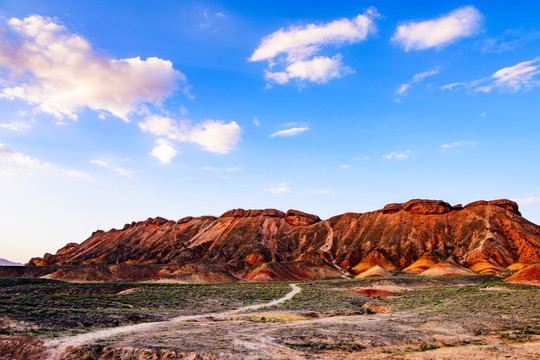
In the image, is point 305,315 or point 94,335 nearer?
point 94,335

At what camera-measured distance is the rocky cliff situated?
8356cm

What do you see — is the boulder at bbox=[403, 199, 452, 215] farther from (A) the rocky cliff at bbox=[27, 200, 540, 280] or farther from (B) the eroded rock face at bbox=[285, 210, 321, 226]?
(B) the eroded rock face at bbox=[285, 210, 321, 226]

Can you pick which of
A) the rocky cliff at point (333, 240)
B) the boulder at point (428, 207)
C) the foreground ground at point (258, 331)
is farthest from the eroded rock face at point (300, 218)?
the foreground ground at point (258, 331)

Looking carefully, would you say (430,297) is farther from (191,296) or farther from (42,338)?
(42,338)

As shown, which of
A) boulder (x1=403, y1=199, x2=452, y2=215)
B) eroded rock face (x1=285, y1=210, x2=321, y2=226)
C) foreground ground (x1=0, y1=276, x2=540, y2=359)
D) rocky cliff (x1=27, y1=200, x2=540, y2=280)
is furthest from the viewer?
eroded rock face (x1=285, y1=210, x2=321, y2=226)

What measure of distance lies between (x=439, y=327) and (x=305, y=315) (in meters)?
9.30

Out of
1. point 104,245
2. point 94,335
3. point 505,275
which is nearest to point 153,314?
point 94,335

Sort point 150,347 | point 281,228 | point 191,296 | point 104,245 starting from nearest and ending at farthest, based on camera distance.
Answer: point 150,347 → point 191,296 → point 281,228 → point 104,245

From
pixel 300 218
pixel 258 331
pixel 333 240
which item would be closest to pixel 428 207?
pixel 333 240

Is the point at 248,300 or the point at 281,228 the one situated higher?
the point at 281,228

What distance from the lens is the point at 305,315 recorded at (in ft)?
92.8

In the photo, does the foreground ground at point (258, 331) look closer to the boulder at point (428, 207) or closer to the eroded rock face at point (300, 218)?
the boulder at point (428, 207)

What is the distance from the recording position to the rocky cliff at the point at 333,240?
83562mm

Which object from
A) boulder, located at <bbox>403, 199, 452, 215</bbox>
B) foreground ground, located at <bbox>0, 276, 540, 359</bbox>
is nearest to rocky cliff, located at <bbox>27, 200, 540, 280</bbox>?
boulder, located at <bbox>403, 199, 452, 215</bbox>
